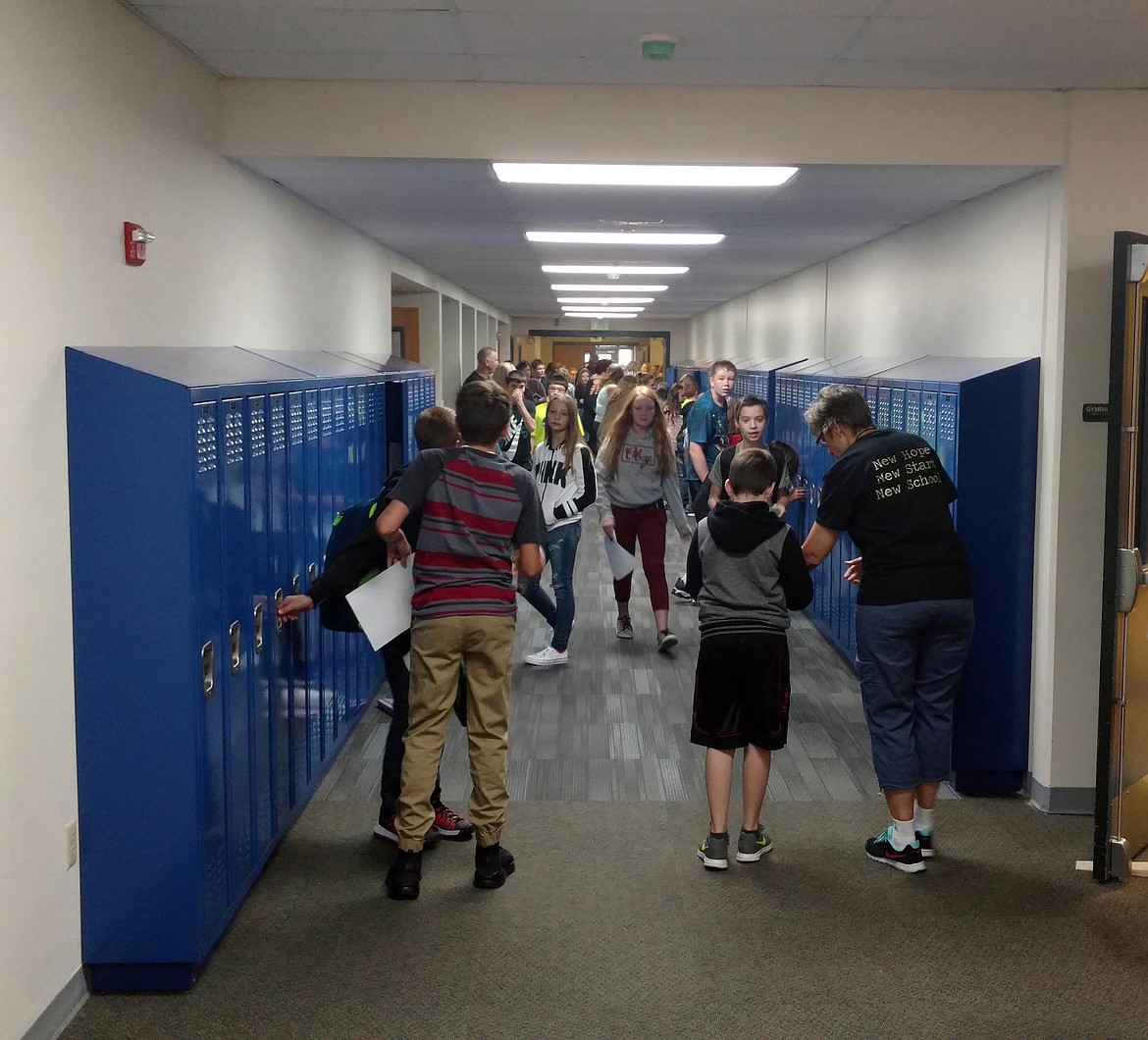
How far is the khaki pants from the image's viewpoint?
12.4 feet

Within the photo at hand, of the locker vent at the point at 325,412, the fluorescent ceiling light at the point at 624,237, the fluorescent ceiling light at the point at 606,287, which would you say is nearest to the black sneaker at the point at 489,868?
the locker vent at the point at 325,412

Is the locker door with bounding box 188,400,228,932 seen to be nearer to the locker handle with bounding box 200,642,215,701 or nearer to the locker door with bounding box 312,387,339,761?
the locker handle with bounding box 200,642,215,701

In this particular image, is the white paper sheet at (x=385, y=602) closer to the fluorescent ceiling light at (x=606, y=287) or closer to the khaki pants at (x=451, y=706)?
the khaki pants at (x=451, y=706)

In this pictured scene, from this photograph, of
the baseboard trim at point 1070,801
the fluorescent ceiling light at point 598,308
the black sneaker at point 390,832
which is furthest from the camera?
the fluorescent ceiling light at point 598,308

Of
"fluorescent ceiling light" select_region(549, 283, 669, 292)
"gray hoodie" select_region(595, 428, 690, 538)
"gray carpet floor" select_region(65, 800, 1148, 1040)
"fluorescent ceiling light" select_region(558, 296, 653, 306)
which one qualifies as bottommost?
"gray carpet floor" select_region(65, 800, 1148, 1040)

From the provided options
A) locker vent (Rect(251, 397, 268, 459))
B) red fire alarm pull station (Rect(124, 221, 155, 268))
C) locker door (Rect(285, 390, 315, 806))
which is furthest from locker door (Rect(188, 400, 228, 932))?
locker door (Rect(285, 390, 315, 806))

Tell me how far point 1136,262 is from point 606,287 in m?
10.7

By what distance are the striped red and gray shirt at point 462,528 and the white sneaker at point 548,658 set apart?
2.83m

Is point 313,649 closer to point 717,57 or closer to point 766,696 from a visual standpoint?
point 766,696

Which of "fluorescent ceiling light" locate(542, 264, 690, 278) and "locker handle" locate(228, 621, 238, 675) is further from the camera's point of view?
"fluorescent ceiling light" locate(542, 264, 690, 278)

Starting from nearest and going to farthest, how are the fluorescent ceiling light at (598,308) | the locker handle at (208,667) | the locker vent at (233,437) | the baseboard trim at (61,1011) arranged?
the baseboard trim at (61,1011), the locker handle at (208,667), the locker vent at (233,437), the fluorescent ceiling light at (598,308)

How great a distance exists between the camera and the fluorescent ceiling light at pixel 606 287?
13.8 m

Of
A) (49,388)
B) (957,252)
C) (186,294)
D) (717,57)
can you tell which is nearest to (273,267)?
(186,294)

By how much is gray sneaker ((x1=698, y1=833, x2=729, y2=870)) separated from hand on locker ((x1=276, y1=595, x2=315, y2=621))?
4.98 ft
